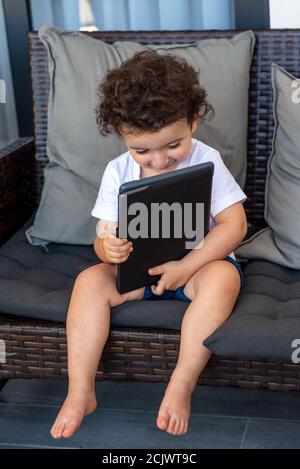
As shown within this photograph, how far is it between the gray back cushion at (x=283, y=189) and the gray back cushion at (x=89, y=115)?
12 cm

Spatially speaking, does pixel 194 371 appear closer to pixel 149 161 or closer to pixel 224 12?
pixel 149 161

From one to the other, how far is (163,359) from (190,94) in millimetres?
632

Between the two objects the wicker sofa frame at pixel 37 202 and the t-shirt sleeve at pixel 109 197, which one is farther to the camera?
the t-shirt sleeve at pixel 109 197

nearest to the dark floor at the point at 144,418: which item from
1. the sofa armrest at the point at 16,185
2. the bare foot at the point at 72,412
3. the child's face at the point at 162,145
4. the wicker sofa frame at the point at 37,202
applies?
the wicker sofa frame at the point at 37,202

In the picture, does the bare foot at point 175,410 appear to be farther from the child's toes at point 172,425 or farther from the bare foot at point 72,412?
the bare foot at point 72,412

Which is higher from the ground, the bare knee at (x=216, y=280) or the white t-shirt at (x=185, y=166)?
the white t-shirt at (x=185, y=166)

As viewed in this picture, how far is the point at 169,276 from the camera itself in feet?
6.40

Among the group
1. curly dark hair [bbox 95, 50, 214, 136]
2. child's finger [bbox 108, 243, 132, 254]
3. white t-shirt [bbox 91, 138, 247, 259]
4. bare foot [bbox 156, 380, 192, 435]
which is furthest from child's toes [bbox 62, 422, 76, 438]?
curly dark hair [bbox 95, 50, 214, 136]

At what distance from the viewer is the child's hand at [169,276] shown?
195 cm

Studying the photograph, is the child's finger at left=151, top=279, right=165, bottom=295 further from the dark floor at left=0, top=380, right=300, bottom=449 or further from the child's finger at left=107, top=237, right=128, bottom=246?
the dark floor at left=0, top=380, right=300, bottom=449

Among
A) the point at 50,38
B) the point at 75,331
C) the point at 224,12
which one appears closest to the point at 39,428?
the point at 75,331

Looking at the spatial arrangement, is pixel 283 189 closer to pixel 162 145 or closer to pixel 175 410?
pixel 162 145

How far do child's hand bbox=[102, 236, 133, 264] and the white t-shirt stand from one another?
215mm
